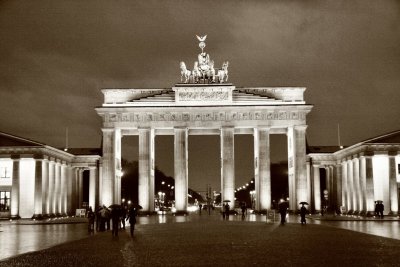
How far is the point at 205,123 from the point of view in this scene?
83875 mm

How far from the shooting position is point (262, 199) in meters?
82.7

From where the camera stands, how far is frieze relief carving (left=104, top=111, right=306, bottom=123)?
83625mm

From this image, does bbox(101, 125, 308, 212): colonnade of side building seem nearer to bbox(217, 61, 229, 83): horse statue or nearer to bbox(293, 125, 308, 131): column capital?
bbox(293, 125, 308, 131): column capital

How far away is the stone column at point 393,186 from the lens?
234 feet

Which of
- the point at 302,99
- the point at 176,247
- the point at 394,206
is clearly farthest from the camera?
the point at 302,99

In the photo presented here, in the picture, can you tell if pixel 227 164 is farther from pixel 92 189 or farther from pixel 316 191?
pixel 92 189

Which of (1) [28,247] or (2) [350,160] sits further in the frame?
(2) [350,160]

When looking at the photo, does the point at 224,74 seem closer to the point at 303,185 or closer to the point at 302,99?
the point at 302,99

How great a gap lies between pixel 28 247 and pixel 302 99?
61.6 metres

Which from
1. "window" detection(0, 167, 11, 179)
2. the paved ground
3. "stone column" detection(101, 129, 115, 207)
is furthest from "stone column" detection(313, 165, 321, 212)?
the paved ground

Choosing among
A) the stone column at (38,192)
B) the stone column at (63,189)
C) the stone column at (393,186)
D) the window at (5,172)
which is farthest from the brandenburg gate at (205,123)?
the window at (5,172)

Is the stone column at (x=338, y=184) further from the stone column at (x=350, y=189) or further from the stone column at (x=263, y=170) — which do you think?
the stone column at (x=263, y=170)

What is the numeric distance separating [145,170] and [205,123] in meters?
10.1

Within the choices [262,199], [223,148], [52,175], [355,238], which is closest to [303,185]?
[262,199]
